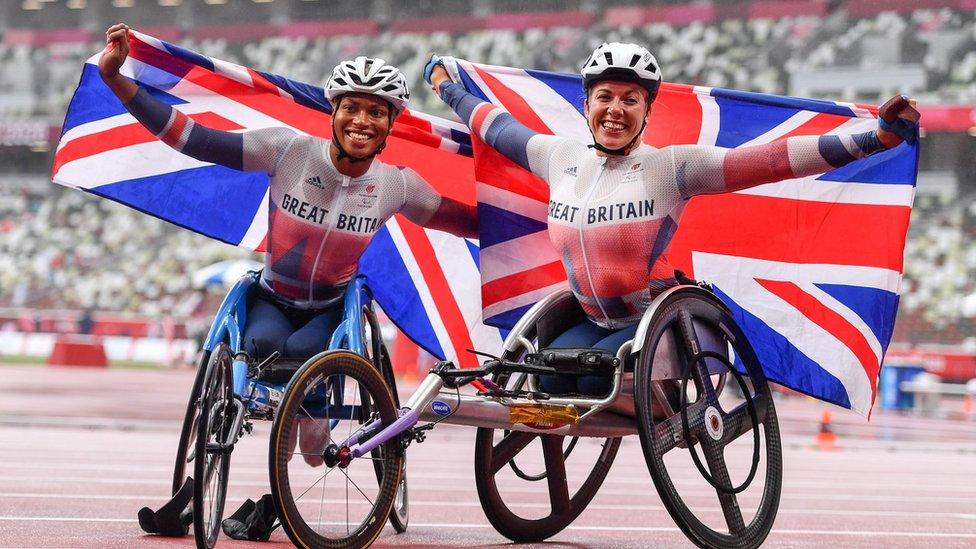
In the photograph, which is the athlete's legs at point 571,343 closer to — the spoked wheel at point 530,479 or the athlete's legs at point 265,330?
the spoked wheel at point 530,479

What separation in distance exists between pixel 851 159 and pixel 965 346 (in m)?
26.6

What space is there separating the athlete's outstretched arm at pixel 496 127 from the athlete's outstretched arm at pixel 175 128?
3.14ft

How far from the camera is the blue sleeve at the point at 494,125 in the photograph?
586 centimetres

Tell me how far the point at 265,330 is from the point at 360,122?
929 mm

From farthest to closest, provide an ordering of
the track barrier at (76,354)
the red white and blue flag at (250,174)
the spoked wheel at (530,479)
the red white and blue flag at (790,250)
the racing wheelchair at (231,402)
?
the track barrier at (76,354) → the red white and blue flag at (250,174) → the red white and blue flag at (790,250) → the spoked wheel at (530,479) → the racing wheelchair at (231,402)

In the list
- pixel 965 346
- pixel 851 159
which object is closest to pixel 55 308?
pixel 965 346

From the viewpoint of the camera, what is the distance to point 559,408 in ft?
16.1

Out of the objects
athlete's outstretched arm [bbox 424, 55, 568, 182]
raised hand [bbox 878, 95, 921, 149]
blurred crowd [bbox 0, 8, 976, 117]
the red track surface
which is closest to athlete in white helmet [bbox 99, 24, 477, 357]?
athlete's outstretched arm [bbox 424, 55, 568, 182]

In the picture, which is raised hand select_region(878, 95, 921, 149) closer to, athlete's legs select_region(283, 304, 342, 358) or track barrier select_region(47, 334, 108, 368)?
athlete's legs select_region(283, 304, 342, 358)

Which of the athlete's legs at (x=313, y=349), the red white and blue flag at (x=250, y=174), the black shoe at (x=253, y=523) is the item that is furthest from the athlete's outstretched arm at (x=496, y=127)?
the black shoe at (x=253, y=523)

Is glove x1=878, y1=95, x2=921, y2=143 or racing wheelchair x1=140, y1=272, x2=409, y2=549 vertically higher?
glove x1=878, y1=95, x2=921, y2=143

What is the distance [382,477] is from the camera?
483 cm

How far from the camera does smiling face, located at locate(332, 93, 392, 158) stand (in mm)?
5441

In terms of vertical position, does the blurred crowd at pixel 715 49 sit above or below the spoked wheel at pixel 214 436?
above
